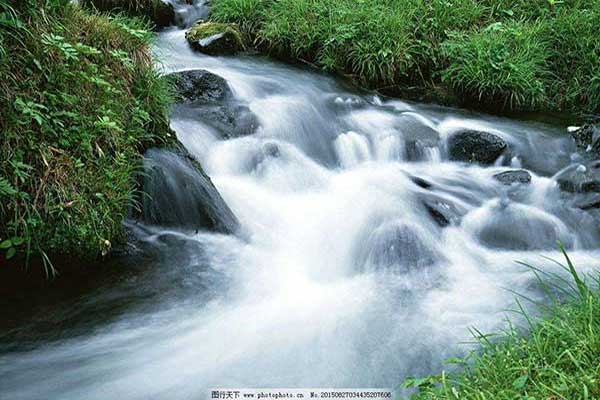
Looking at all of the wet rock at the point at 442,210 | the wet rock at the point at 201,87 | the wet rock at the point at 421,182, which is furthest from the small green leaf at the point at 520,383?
the wet rock at the point at 201,87

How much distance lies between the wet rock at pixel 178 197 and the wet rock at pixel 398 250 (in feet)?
3.44

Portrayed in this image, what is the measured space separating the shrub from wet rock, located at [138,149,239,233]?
4.27 metres

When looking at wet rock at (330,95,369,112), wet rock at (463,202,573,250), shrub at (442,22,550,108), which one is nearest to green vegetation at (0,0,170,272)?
wet rock at (463,202,573,250)

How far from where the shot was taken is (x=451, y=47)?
24.5ft

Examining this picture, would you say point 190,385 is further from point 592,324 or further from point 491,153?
point 491,153

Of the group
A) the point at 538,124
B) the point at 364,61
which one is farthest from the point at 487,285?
the point at 364,61

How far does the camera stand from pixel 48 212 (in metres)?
3.17

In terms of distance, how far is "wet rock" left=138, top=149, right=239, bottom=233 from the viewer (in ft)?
13.1

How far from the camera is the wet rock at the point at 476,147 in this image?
610cm

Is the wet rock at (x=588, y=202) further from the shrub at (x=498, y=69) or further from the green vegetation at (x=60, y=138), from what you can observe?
the green vegetation at (x=60, y=138)

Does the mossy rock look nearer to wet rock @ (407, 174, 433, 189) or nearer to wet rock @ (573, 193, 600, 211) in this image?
wet rock @ (407, 174, 433, 189)

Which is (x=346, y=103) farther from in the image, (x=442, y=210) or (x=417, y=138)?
(x=442, y=210)

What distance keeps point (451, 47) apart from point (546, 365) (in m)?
5.97

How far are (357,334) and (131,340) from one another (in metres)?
1.27
